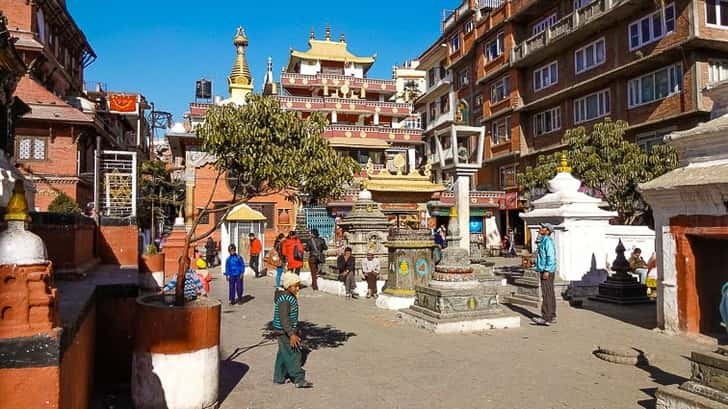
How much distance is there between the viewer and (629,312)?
1207 centimetres

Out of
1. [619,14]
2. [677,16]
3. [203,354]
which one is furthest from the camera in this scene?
[619,14]

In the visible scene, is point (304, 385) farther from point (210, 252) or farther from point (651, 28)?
point (651, 28)

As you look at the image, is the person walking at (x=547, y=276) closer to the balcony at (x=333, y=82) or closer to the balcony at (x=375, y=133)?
the balcony at (x=375, y=133)

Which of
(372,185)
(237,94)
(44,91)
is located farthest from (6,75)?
(237,94)

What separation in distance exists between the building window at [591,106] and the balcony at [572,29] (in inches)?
130

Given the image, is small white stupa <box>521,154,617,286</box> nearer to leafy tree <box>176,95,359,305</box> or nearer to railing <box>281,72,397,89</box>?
leafy tree <box>176,95,359,305</box>

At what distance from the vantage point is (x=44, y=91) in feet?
91.9

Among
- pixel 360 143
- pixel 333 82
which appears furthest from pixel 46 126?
pixel 333 82

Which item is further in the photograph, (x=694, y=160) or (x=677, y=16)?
(x=677, y=16)

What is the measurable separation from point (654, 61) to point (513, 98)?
11785mm

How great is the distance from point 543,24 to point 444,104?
47.7 ft

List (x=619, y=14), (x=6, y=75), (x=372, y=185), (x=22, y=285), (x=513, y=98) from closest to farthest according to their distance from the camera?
(x=22, y=285) → (x=6, y=75) → (x=372, y=185) → (x=619, y=14) → (x=513, y=98)

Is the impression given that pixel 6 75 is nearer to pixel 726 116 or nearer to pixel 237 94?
pixel 726 116

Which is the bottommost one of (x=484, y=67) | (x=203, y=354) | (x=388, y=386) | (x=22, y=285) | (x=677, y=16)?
(x=388, y=386)
